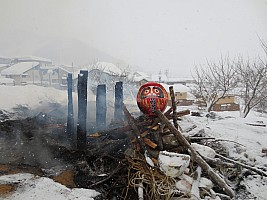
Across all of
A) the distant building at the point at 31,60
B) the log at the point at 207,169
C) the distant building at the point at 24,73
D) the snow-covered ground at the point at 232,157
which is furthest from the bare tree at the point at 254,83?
the distant building at the point at 31,60

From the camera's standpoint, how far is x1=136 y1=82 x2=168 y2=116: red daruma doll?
22.0ft

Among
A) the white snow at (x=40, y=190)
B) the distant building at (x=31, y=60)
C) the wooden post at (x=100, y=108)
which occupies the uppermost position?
the distant building at (x=31, y=60)

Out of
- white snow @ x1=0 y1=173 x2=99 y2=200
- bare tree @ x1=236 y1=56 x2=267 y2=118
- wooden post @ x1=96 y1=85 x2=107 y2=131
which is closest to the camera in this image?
white snow @ x1=0 y1=173 x2=99 y2=200

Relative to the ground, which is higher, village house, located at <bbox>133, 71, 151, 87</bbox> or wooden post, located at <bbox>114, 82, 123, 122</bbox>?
village house, located at <bbox>133, 71, 151, 87</bbox>

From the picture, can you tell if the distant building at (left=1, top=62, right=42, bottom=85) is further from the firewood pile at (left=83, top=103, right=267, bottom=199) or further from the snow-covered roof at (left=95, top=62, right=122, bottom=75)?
the firewood pile at (left=83, top=103, right=267, bottom=199)

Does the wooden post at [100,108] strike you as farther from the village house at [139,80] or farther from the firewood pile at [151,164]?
the village house at [139,80]

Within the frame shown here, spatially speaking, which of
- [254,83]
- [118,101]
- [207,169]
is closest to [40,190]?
[207,169]

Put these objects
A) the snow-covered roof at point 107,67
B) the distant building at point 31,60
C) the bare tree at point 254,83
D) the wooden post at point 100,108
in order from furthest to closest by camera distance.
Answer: the distant building at point 31,60
the snow-covered roof at point 107,67
the bare tree at point 254,83
the wooden post at point 100,108

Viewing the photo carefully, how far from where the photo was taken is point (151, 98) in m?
6.71

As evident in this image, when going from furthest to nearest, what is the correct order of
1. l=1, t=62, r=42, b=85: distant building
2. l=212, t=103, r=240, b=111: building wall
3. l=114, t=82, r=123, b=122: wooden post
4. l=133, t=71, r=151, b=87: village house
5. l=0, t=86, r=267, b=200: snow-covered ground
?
l=133, t=71, r=151, b=87: village house, l=1, t=62, r=42, b=85: distant building, l=212, t=103, r=240, b=111: building wall, l=114, t=82, r=123, b=122: wooden post, l=0, t=86, r=267, b=200: snow-covered ground

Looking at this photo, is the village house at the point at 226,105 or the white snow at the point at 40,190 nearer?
the white snow at the point at 40,190

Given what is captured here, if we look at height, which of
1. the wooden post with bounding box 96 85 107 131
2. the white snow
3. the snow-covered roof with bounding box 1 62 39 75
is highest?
the snow-covered roof with bounding box 1 62 39 75

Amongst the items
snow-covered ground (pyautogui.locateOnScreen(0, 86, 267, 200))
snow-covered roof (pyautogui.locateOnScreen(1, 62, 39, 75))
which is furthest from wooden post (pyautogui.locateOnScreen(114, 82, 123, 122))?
snow-covered roof (pyautogui.locateOnScreen(1, 62, 39, 75))

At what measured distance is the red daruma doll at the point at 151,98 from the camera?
6.71 meters
